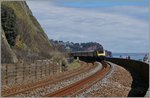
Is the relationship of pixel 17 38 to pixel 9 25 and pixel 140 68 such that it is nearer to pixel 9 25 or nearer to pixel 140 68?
pixel 9 25

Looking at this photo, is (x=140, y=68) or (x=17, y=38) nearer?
(x=140, y=68)

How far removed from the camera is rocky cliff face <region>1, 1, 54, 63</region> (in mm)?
47719

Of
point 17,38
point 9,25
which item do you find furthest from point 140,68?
point 17,38

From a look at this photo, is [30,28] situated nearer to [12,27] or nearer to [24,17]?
[24,17]

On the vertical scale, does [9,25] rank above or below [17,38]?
above

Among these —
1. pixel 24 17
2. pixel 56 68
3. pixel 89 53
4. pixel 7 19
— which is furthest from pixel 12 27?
pixel 89 53

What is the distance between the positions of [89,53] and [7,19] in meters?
70.3

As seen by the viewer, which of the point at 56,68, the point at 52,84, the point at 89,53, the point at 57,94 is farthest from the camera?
the point at 89,53

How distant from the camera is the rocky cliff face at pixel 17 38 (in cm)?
4772

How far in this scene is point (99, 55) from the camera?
97812mm

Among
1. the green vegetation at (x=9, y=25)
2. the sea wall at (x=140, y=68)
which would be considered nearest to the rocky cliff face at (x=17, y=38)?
the green vegetation at (x=9, y=25)

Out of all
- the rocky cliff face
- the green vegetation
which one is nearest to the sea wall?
the rocky cliff face

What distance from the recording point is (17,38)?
209 feet

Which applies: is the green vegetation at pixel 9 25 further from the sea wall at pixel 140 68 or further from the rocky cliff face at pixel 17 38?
the sea wall at pixel 140 68
